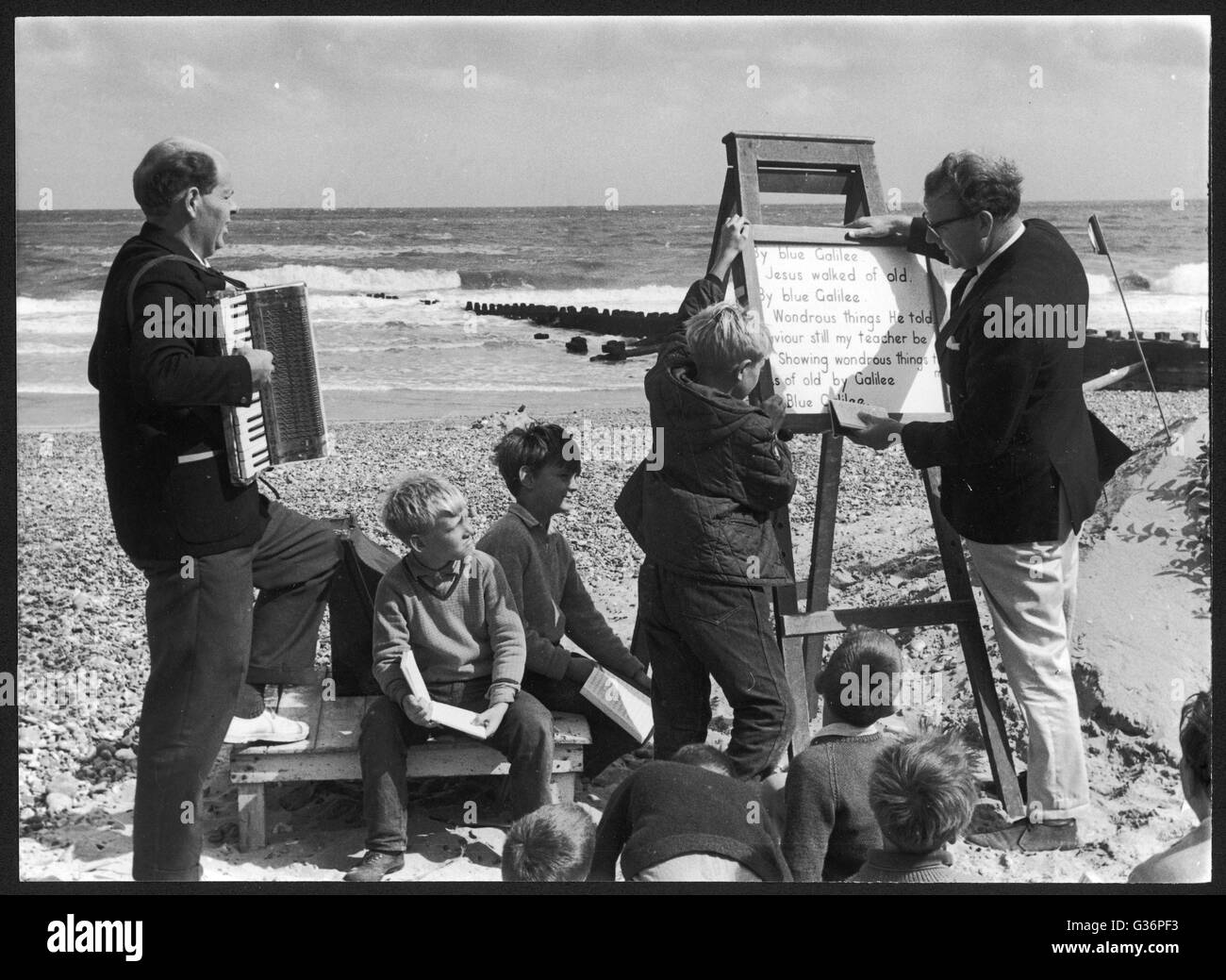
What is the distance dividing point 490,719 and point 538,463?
856mm

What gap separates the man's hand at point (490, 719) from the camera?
372 cm

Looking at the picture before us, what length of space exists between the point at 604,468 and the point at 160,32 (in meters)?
2.54

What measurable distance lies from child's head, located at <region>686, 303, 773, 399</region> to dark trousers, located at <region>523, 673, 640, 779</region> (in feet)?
3.51

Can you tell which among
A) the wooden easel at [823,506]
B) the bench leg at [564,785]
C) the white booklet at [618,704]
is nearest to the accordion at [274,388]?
the white booklet at [618,704]

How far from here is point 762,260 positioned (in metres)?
4.16

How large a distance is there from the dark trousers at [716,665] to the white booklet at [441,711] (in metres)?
0.59

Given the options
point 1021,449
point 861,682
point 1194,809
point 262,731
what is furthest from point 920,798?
point 262,731

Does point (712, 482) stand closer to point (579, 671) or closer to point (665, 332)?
point (579, 671)

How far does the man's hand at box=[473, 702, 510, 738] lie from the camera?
12.2 feet

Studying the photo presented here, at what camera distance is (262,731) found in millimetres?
3875

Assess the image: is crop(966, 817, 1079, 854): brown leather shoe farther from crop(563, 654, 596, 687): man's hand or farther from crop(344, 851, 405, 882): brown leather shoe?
crop(344, 851, 405, 882): brown leather shoe

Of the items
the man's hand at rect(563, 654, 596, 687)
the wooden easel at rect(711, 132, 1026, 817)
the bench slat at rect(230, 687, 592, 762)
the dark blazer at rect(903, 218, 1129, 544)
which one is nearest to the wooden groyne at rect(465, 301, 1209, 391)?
the wooden easel at rect(711, 132, 1026, 817)

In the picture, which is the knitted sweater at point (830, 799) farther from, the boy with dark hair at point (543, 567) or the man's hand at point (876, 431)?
the man's hand at point (876, 431)

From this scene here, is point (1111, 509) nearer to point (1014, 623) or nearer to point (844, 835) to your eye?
point (1014, 623)
